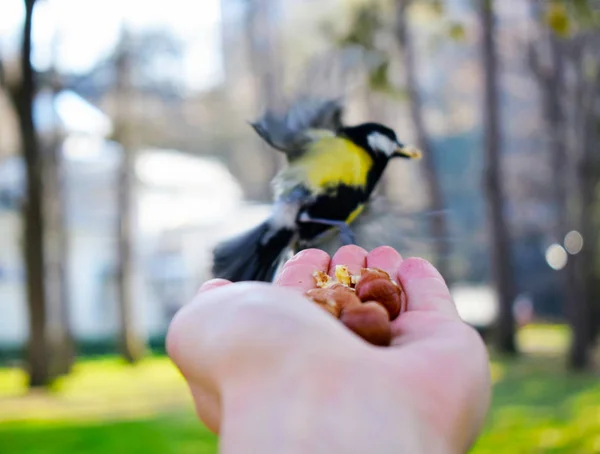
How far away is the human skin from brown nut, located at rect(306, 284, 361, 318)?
134mm

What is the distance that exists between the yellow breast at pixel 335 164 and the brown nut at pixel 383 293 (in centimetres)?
68

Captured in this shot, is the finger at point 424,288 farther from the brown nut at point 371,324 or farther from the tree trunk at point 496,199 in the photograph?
the tree trunk at point 496,199

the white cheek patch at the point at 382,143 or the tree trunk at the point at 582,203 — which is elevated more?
the white cheek patch at the point at 382,143

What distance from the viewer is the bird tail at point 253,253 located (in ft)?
5.68

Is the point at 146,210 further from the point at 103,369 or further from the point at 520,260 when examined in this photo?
the point at 520,260

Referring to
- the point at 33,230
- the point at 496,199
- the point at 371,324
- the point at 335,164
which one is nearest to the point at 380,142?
the point at 335,164

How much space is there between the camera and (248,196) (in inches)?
274

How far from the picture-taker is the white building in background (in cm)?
998

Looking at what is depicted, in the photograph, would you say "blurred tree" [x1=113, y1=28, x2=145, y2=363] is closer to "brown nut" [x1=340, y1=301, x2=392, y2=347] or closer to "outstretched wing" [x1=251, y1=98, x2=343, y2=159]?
"outstretched wing" [x1=251, y1=98, x2=343, y2=159]

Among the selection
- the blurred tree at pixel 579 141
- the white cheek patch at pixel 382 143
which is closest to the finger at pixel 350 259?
the white cheek patch at pixel 382 143

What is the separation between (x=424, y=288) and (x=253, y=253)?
0.73 meters

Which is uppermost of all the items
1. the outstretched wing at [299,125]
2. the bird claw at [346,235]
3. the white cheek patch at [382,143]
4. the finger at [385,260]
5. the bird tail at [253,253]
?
the outstretched wing at [299,125]

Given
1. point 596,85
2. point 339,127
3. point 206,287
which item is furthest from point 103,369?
point 206,287

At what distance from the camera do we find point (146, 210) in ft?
36.7
